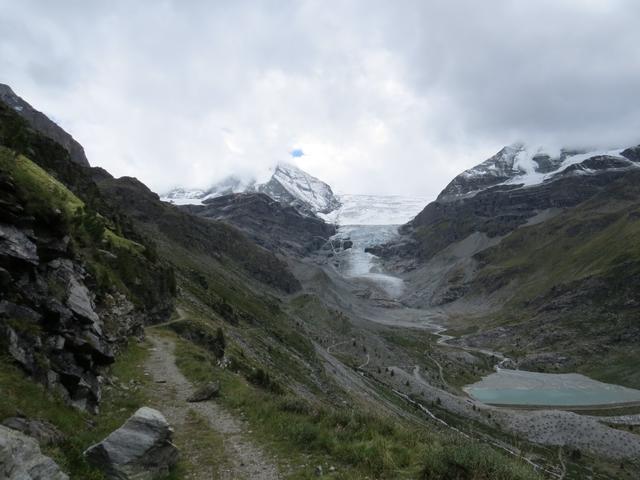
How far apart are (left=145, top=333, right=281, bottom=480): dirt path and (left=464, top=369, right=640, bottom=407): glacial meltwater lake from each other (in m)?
88.2

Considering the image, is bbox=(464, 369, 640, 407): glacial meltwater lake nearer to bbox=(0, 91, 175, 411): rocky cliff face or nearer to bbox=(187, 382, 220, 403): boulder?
bbox=(187, 382, 220, 403): boulder

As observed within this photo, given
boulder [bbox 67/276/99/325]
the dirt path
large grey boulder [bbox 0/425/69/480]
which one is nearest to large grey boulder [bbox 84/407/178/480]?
the dirt path

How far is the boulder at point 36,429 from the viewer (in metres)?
9.28

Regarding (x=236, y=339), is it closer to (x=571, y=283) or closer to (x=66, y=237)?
(x=66, y=237)

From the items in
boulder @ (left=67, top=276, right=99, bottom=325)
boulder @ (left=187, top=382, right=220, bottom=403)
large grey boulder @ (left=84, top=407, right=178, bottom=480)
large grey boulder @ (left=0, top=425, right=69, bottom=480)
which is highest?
boulder @ (left=67, top=276, right=99, bottom=325)

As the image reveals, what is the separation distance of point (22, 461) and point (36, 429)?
2.59 metres

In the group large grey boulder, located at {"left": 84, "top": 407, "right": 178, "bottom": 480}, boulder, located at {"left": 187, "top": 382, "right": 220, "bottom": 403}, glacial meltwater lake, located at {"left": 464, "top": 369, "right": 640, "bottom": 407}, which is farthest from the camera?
glacial meltwater lake, located at {"left": 464, "top": 369, "right": 640, "bottom": 407}

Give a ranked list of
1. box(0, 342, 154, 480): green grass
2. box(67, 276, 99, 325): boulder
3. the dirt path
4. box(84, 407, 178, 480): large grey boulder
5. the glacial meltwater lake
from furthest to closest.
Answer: the glacial meltwater lake
box(67, 276, 99, 325): boulder
the dirt path
box(84, 407, 178, 480): large grey boulder
box(0, 342, 154, 480): green grass

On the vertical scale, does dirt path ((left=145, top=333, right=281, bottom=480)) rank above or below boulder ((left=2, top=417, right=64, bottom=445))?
below

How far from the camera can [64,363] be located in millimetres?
14602

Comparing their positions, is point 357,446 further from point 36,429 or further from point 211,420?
point 36,429

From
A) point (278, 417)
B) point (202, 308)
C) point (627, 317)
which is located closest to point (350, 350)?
point (202, 308)

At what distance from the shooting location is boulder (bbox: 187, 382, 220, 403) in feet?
63.1

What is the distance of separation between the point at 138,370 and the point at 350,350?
350 ft
